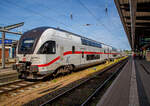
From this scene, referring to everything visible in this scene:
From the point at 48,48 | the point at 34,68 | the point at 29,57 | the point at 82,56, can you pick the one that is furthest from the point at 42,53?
the point at 82,56

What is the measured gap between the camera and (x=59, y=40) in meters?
8.57

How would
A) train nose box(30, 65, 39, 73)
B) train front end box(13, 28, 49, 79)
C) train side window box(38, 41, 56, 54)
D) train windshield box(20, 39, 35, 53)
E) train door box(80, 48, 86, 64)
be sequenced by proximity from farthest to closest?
train door box(80, 48, 86, 64) → train windshield box(20, 39, 35, 53) → train side window box(38, 41, 56, 54) → train front end box(13, 28, 49, 79) → train nose box(30, 65, 39, 73)

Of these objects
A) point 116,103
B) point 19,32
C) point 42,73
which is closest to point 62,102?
point 116,103

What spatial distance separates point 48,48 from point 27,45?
1.40m

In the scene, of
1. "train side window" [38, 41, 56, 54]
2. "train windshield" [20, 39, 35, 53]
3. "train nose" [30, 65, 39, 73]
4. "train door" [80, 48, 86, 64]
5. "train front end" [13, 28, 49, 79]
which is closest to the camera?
"train nose" [30, 65, 39, 73]

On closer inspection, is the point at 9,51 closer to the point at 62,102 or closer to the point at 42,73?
the point at 42,73

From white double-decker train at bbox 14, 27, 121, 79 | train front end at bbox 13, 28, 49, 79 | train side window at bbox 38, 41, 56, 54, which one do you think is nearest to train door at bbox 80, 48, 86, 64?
white double-decker train at bbox 14, 27, 121, 79

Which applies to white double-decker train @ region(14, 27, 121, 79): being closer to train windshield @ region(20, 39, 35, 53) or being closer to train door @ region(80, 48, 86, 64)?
train windshield @ region(20, 39, 35, 53)

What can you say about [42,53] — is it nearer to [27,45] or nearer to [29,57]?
[29,57]

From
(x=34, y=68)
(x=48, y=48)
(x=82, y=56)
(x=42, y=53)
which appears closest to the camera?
(x=34, y=68)

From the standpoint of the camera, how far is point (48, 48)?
24.8 feet

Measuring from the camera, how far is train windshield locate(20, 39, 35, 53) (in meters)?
7.40

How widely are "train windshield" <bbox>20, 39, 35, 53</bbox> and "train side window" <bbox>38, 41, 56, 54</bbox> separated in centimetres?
74

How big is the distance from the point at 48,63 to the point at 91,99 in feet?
12.0
